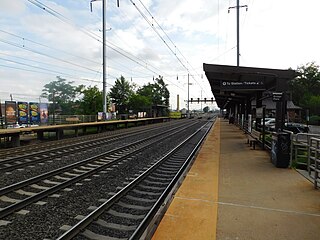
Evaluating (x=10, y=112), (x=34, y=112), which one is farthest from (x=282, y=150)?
(x=34, y=112)

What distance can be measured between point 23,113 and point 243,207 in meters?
17.2

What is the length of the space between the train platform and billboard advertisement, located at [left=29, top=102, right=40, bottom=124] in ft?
48.6

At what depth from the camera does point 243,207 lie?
4820 millimetres

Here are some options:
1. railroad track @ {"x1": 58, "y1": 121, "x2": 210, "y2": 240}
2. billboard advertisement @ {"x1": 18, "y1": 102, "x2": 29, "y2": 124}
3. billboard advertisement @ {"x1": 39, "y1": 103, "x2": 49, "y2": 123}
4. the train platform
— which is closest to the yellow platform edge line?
the train platform

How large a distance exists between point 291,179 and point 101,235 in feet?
16.3

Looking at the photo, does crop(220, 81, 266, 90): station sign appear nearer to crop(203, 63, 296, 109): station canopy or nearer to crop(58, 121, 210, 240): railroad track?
crop(203, 63, 296, 109): station canopy

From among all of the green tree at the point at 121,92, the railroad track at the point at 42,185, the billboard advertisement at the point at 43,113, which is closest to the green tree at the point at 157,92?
the green tree at the point at 121,92

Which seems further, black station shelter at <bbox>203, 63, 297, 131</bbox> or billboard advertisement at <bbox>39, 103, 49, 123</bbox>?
billboard advertisement at <bbox>39, 103, 49, 123</bbox>

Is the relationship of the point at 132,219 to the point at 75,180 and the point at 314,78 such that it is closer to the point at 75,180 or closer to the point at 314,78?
the point at 75,180

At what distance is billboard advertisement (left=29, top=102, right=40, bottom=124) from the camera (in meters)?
18.8

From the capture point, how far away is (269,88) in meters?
13.8

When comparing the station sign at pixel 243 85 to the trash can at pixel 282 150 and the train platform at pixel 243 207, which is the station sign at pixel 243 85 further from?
the train platform at pixel 243 207

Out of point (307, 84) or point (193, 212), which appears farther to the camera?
point (307, 84)

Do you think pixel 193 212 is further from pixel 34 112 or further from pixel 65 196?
pixel 34 112
